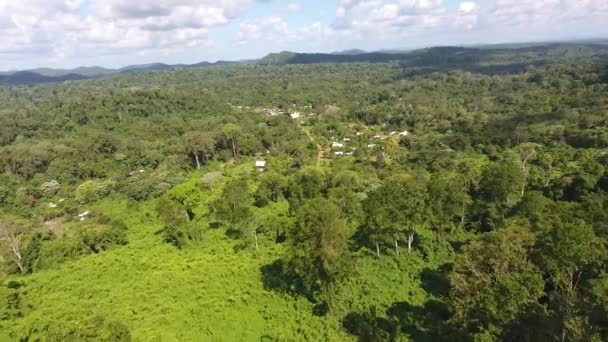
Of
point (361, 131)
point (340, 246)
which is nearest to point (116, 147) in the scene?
point (361, 131)

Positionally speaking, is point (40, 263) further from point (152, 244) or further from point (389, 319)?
point (389, 319)

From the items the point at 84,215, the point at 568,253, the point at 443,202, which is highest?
the point at 568,253

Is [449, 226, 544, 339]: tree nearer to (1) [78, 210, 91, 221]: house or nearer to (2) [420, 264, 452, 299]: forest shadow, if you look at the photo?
(2) [420, 264, 452, 299]: forest shadow

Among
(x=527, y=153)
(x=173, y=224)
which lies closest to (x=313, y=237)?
(x=173, y=224)

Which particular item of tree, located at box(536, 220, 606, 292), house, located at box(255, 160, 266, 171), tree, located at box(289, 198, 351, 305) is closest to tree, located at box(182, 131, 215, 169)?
house, located at box(255, 160, 266, 171)

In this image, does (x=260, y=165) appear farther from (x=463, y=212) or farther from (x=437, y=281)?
(x=437, y=281)

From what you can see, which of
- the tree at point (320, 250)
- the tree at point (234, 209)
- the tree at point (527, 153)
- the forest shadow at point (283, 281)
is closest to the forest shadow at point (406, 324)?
the tree at point (320, 250)
